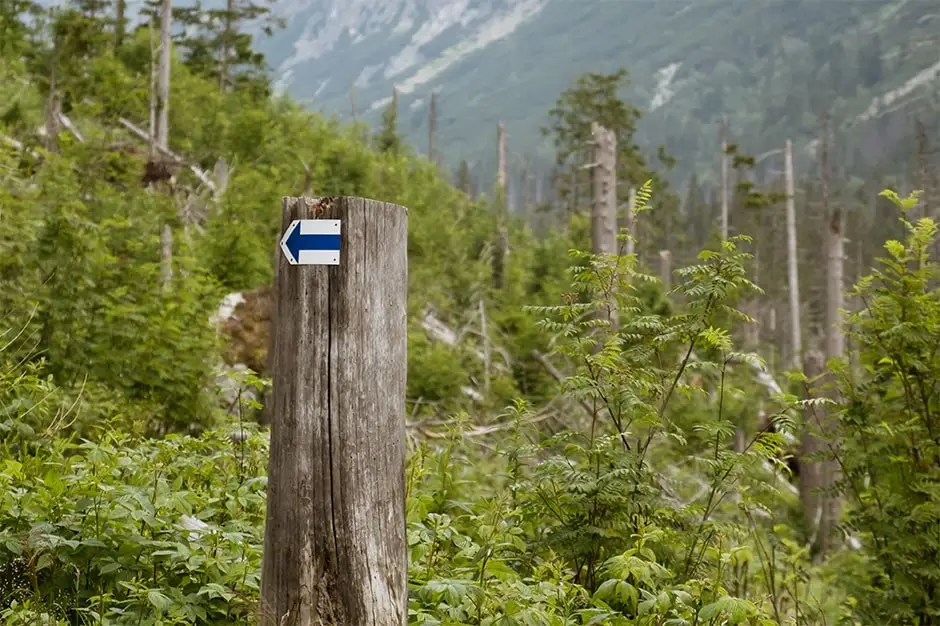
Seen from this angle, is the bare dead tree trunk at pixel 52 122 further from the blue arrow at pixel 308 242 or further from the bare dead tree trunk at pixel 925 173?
the bare dead tree trunk at pixel 925 173

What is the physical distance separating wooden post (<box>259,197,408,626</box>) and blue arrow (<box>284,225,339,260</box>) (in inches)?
1.4

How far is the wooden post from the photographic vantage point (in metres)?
2.44

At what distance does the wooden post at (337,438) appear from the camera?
2.44 metres

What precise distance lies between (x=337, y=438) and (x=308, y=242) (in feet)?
2.12

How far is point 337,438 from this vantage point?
8.07 feet

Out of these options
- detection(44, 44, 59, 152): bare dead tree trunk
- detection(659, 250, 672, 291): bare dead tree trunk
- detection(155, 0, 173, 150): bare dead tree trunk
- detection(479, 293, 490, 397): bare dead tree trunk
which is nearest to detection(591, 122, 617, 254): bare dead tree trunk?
detection(479, 293, 490, 397): bare dead tree trunk

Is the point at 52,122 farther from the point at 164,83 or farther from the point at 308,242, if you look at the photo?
the point at 308,242

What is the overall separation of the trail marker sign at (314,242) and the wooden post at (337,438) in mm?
24

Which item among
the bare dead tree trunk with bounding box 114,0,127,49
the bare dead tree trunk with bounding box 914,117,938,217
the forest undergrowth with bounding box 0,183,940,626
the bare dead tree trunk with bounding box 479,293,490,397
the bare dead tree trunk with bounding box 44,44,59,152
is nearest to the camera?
the forest undergrowth with bounding box 0,183,940,626

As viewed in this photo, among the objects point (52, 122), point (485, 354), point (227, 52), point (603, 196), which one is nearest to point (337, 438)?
point (603, 196)

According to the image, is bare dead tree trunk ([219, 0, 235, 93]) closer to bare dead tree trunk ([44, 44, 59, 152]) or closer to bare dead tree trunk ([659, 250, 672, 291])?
bare dead tree trunk ([44, 44, 59, 152])

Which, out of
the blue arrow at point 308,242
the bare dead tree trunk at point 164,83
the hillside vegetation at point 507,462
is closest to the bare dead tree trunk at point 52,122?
the bare dead tree trunk at point 164,83

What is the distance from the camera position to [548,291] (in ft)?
50.3

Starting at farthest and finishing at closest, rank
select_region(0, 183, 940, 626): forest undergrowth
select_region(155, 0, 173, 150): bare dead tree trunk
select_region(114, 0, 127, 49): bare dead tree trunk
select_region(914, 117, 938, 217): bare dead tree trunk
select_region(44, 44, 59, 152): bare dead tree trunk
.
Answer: select_region(914, 117, 938, 217): bare dead tree trunk
select_region(114, 0, 127, 49): bare dead tree trunk
select_region(155, 0, 173, 150): bare dead tree trunk
select_region(44, 44, 59, 152): bare dead tree trunk
select_region(0, 183, 940, 626): forest undergrowth
